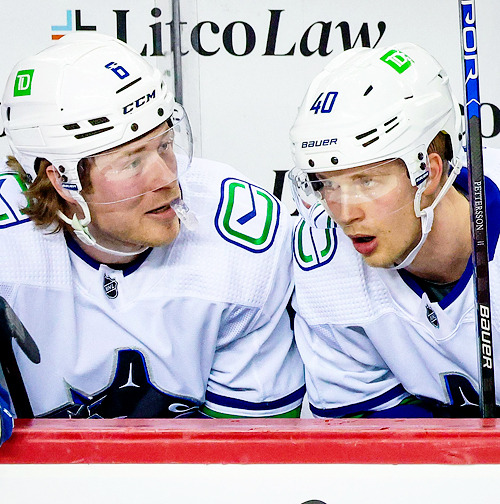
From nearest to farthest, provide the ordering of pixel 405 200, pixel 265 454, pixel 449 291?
pixel 265 454
pixel 405 200
pixel 449 291

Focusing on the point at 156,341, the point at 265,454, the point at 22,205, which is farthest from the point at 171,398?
the point at 265,454

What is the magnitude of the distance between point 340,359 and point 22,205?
69cm

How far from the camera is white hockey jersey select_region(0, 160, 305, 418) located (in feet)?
5.65

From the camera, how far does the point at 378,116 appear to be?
1.47 metres

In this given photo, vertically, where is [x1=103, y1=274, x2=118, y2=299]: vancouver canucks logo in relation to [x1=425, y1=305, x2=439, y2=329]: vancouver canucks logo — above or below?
above

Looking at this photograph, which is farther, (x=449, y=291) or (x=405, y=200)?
(x=449, y=291)

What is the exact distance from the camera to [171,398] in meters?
1.78

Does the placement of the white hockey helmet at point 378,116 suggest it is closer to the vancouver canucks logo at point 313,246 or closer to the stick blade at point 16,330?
the vancouver canucks logo at point 313,246

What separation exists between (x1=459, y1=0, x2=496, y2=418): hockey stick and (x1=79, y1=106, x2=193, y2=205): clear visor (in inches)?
23.9

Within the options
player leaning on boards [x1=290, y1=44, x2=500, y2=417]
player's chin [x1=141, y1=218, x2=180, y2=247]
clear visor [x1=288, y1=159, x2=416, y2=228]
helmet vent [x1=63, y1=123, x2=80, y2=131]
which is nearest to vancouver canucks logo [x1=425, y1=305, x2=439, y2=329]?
player leaning on boards [x1=290, y1=44, x2=500, y2=417]

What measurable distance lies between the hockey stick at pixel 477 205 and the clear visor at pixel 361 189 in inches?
10.6

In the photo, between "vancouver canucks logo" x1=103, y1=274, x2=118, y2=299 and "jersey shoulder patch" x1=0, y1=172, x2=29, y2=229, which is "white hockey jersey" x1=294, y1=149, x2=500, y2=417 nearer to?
"vancouver canucks logo" x1=103, y1=274, x2=118, y2=299

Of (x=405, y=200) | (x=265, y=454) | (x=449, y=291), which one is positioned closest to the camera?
(x=265, y=454)
